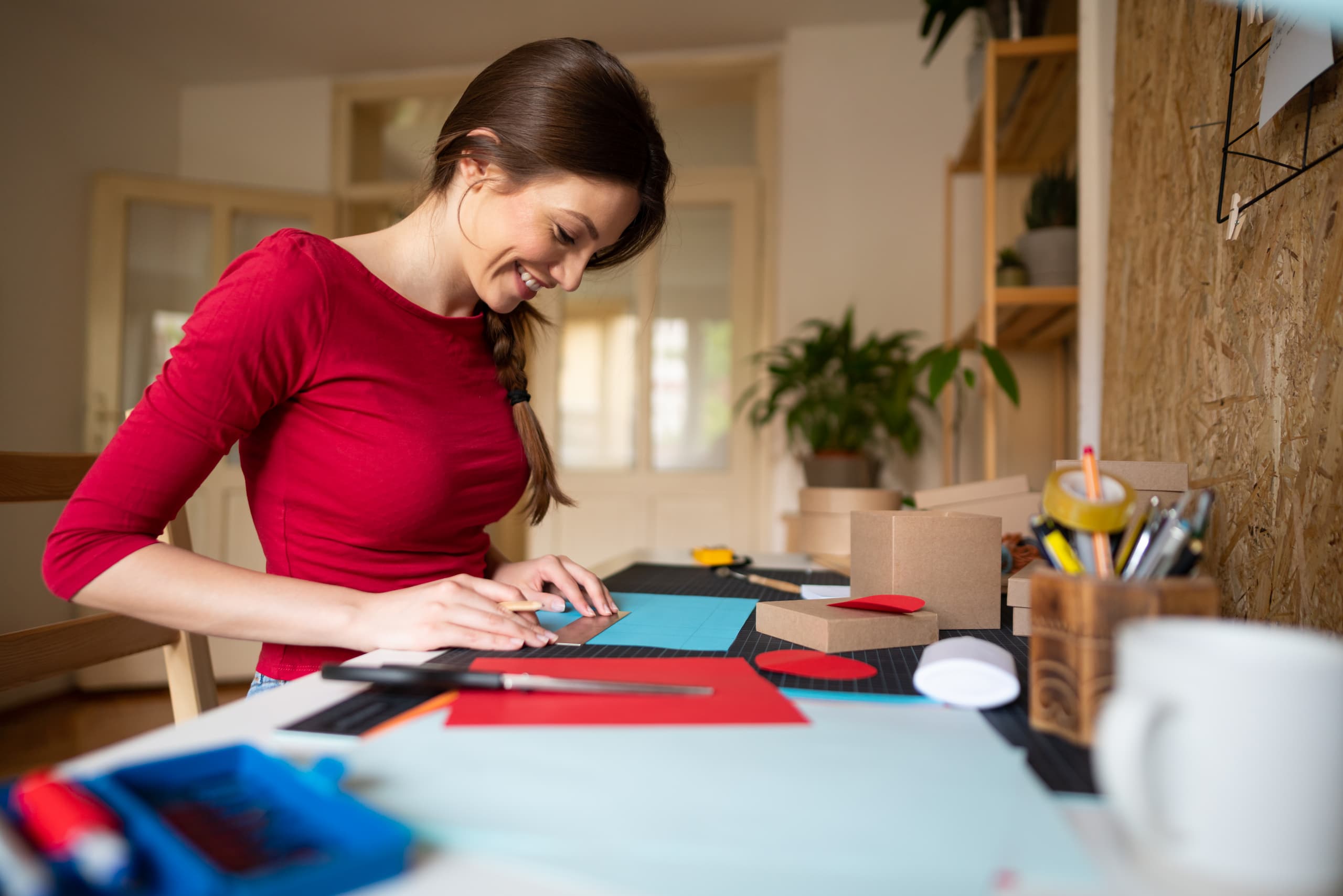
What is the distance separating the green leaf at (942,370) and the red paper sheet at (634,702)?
1.28 m

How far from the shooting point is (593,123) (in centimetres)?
89

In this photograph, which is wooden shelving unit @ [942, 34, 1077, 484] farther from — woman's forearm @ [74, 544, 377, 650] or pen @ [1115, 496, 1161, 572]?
woman's forearm @ [74, 544, 377, 650]

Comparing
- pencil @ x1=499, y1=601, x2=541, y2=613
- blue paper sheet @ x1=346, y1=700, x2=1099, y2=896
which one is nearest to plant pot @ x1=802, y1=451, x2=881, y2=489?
pencil @ x1=499, y1=601, x2=541, y2=613

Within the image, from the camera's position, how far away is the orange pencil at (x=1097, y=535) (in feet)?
1.69

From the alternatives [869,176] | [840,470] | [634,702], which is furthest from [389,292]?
[869,176]

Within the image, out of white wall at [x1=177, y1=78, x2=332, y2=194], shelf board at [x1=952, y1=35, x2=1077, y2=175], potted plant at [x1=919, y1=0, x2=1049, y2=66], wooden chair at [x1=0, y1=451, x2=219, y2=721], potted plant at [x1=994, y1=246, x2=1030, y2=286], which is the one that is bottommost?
wooden chair at [x1=0, y1=451, x2=219, y2=721]

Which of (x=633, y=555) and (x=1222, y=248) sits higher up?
(x=1222, y=248)

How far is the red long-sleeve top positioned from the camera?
69 centimetres

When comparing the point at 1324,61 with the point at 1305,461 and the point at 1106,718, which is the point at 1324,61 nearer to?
the point at 1305,461

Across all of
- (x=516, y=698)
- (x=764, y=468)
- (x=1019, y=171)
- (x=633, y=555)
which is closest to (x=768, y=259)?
(x=764, y=468)

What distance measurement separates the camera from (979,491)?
3.74ft

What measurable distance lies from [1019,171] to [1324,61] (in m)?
1.92

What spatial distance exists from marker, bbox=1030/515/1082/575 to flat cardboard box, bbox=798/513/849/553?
0.97 m

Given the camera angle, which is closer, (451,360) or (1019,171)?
(451,360)
